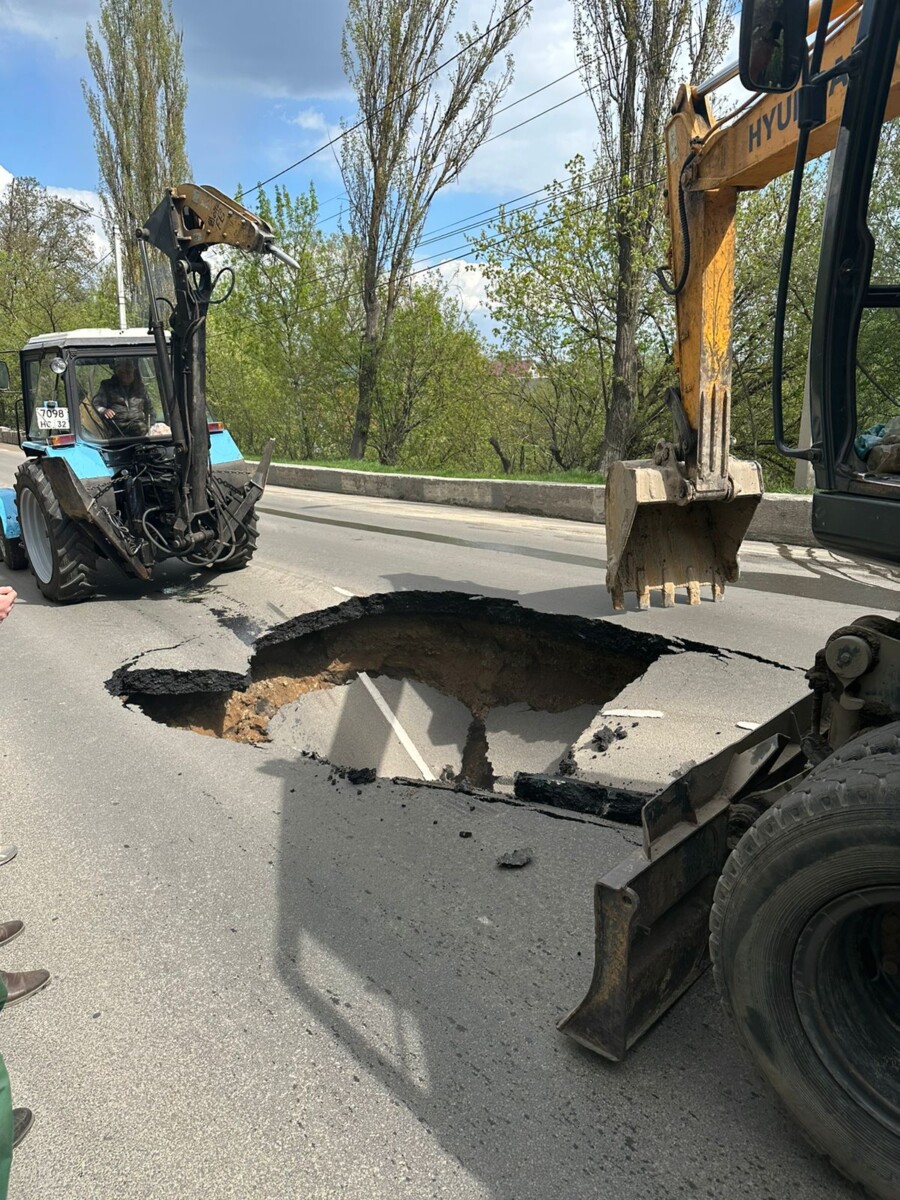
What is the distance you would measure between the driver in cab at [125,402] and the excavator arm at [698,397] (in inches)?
191

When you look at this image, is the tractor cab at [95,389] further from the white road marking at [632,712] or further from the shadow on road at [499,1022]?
the shadow on road at [499,1022]

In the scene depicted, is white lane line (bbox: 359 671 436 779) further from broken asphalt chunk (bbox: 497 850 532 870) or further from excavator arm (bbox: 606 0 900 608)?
broken asphalt chunk (bbox: 497 850 532 870)

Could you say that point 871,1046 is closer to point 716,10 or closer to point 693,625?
point 693,625

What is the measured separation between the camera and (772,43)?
5.90 ft

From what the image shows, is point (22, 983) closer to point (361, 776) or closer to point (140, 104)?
point (361, 776)

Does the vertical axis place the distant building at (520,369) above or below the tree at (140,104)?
below

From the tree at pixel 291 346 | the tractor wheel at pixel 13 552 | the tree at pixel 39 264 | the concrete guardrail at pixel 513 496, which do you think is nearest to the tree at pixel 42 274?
the tree at pixel 39 264

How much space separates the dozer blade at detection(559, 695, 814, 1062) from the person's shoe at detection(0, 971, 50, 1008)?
5.64ft

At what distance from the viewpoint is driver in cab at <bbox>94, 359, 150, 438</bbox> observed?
788 centimetres

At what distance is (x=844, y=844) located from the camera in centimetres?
162

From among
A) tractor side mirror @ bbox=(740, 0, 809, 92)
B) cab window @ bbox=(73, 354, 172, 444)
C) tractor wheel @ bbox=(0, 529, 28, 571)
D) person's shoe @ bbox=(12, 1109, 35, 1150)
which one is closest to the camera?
tractor side mirror @ bbox=(740, 0, 809, 92)

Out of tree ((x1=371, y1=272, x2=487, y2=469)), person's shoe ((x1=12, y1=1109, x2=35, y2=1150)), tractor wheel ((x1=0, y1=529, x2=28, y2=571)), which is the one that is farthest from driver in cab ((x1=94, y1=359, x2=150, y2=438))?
tree ((x1=371, y1=272, x2=487, y2=469))

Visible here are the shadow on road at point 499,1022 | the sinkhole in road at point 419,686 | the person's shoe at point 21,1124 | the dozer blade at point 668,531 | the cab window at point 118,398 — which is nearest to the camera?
the shadow on road at point 499,1022

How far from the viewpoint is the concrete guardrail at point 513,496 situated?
10.5 meters
